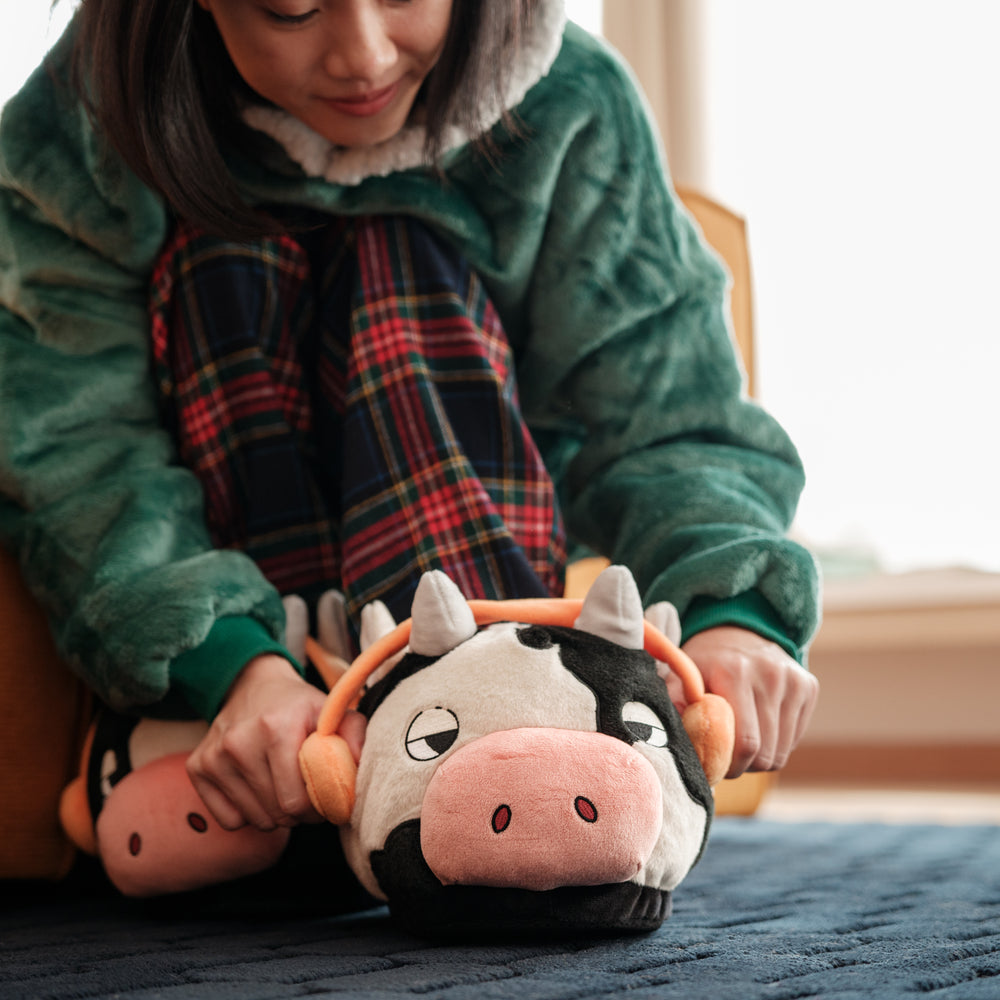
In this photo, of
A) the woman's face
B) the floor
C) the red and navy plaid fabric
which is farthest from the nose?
the floor

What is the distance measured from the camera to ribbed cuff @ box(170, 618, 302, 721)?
54 centimetres

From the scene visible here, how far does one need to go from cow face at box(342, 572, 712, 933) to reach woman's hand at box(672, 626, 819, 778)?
6 cm

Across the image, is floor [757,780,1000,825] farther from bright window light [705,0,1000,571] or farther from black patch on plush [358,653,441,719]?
black patch on plush [358,653,441,719]

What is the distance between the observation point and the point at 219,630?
0.56m

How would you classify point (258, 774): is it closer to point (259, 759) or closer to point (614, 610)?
point (259, 759)

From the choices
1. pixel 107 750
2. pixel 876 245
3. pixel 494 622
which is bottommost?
pixel 876 245

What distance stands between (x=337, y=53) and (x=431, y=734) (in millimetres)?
339

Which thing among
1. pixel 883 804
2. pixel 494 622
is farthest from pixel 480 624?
pixel 883 804

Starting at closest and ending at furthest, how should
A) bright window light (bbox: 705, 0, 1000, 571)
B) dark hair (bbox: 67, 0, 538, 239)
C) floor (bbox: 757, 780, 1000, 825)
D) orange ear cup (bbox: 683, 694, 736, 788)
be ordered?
orange ear cup (bbox: 683, 694, 736, 788)
dark hair (bbox: 67, 0, 538, 239)
floor (bbox: 757, 780, 1000, 825)
bright window light (bbox: 705, 0, 1000, 571)

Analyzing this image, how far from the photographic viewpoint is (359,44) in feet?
1.81

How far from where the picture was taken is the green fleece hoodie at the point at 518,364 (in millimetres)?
573

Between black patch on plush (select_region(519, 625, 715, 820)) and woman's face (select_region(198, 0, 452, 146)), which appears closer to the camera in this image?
black patch on plush (select_region(519, 625, 715, 820))

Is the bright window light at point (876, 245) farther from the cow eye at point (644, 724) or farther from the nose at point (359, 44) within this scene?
the cow eye at point (644, 724)

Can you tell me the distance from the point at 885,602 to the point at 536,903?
4.49ft
